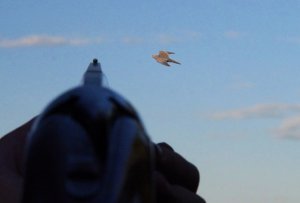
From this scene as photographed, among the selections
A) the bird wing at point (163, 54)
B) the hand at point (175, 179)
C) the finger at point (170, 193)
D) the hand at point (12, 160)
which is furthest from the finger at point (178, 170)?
the hand at point (12, 160)

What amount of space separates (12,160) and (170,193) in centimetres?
354

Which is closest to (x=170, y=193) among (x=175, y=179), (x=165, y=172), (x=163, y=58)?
(x=165, y=172)

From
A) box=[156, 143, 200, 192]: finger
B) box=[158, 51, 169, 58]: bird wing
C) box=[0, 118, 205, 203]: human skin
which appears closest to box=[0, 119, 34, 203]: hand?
box=[0, 118, 205, 203]: human skin

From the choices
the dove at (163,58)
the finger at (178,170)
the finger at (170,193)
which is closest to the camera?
the finger at (170,193)

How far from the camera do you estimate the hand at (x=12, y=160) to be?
7473mm

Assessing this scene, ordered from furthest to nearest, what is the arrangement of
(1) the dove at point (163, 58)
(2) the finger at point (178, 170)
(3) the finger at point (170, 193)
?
(1) the dove at point (163, 58)
(2) the finger at point (178, 170)
(3) the finger at point (170, 193)

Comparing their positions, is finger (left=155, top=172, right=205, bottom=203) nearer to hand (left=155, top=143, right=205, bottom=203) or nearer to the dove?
hand (left=155, top=143, right=205, bottom=203)

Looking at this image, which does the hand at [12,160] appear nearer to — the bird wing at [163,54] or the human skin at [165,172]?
the human skin at [165,172]

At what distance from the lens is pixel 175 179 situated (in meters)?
5.02

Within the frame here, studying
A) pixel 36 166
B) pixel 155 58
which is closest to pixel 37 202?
pixel 36 166

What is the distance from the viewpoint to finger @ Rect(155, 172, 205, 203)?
4203mm

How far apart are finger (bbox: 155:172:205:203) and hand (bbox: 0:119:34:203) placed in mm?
2682

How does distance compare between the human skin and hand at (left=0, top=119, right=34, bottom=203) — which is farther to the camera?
hand at (left=0, top=119, right=34, bottom=203)

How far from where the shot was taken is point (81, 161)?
310 cm
